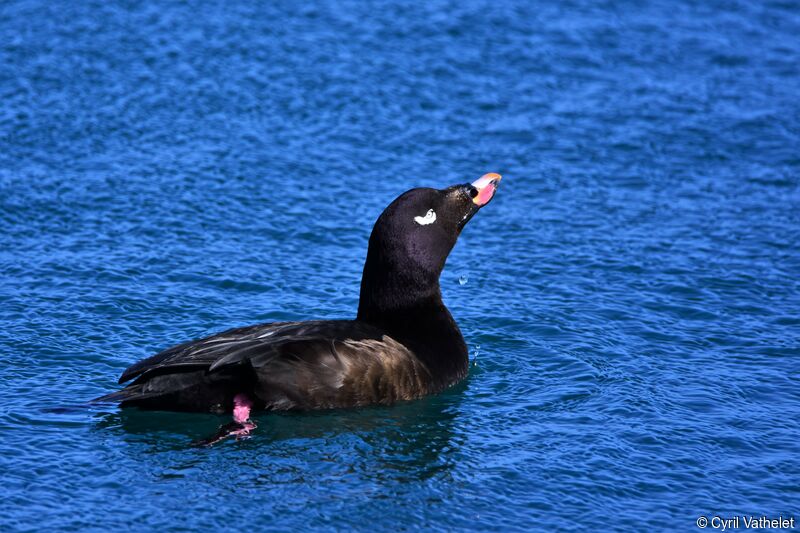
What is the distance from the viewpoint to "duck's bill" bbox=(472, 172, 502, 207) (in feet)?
30.0

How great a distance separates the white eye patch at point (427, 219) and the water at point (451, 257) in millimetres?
1170

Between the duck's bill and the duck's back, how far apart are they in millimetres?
1549

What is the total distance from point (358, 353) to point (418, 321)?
34.5 inches

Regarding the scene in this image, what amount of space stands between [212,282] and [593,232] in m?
3.72

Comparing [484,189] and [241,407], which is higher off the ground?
[484,189]

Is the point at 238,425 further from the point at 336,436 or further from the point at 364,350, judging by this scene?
the point at 364,350

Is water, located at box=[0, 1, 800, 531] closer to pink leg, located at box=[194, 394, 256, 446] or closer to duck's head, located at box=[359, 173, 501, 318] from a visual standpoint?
pink leg, located at box=[194, 394, 256, 446]

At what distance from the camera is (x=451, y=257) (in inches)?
441

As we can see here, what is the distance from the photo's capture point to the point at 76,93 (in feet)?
46.2

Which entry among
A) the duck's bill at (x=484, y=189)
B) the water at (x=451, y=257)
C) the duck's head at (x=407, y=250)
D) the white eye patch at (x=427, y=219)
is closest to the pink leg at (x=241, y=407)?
the water at (x=451, y=257)

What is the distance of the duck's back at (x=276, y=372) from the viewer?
7676mm

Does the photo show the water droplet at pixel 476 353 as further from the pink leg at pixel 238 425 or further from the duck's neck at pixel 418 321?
the pink leg at pixel 238 425

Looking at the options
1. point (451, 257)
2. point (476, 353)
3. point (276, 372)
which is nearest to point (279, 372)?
point (276, 372)

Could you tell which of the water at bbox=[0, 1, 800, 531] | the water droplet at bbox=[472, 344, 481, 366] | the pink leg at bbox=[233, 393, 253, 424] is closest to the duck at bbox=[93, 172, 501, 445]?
the pink leg at bbox=[233, 393, 253, 424]
